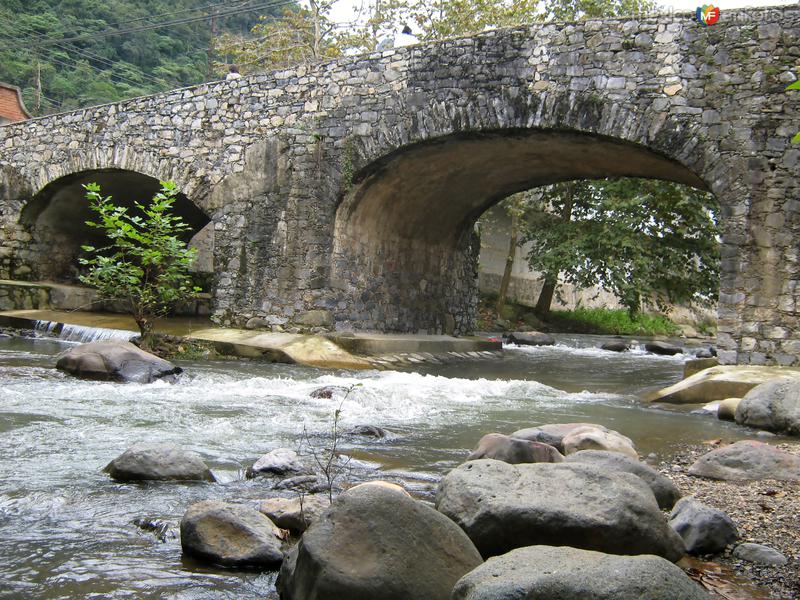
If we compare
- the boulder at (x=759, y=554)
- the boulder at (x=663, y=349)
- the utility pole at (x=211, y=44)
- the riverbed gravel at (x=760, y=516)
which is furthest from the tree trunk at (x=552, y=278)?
the utility pole at (x=211, y=44)

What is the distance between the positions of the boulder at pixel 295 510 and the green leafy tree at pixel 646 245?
44.5 ft

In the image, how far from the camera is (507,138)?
10062 millimetres

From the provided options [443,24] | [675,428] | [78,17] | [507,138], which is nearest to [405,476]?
[675,428]

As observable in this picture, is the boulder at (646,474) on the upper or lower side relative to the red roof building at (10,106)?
lower

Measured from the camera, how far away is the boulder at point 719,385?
24.8 ft

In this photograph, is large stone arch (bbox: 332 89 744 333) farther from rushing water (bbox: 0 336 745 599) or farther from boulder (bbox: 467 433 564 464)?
boulder (bbox: 467 433 564 464)

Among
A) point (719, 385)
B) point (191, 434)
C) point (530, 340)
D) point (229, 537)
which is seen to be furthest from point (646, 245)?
point (229, 537)

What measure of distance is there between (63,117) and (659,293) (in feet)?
39.6

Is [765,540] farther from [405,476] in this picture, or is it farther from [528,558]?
[405,476]

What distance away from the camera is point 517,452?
4129 mm

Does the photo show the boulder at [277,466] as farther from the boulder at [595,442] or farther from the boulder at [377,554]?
the boulder at [595,442]

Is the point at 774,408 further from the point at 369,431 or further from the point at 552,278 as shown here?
the point at 552,278

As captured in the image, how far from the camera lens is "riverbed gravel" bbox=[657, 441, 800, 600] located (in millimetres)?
2740

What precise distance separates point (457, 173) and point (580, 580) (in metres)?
9.84
